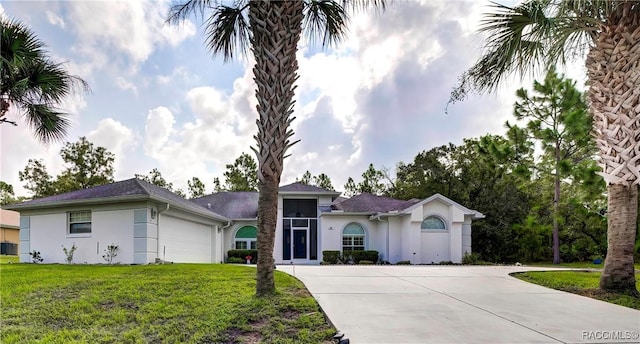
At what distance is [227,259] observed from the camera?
23.5 m

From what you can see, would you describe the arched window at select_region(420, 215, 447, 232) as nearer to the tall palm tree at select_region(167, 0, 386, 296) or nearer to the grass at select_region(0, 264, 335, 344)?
the grass at select_region(0, 264, 335, 344)

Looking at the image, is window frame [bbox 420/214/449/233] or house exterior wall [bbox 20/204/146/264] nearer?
house exterior wall [bbox 20/204/146/264]

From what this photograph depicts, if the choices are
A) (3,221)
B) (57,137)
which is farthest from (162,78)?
(3,221)

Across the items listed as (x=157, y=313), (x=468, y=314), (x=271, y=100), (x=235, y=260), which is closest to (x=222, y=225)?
(x=235, y=260)

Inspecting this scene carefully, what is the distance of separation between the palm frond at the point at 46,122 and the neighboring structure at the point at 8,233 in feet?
72.7

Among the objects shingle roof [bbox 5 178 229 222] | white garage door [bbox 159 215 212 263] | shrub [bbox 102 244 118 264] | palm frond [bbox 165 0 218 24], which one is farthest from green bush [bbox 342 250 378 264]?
palm frond [bbox 165 0 218 24]

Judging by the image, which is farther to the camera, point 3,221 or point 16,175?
point 16,175

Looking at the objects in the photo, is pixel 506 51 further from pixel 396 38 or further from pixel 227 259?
pixel 227 259

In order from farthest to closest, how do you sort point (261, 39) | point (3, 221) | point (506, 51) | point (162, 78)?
point (3, 221), point (162, 78), point (506, 51), point (261, 39)

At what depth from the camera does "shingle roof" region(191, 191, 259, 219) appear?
25156 mm

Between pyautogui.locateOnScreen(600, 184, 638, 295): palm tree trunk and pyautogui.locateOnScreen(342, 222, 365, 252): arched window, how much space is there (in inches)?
667

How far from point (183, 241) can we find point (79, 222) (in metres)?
4.11

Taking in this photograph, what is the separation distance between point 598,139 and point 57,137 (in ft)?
48.2

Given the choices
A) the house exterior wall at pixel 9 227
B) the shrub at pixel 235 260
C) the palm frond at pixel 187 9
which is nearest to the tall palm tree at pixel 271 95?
the palm frond at pixel 187 9
